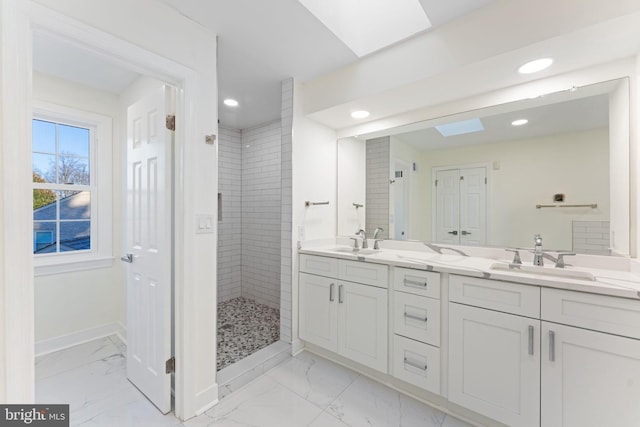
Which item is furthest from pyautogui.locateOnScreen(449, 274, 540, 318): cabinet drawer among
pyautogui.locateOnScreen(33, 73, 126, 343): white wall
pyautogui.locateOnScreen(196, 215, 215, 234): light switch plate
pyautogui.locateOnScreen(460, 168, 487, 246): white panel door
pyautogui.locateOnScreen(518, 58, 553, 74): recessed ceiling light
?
pyautogui.locateOnScreen(33, 73, 126, 343): white wall

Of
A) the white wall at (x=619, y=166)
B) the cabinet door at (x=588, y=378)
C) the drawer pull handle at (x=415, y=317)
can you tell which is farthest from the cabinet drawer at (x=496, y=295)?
the white wall at (x=619, y=166)

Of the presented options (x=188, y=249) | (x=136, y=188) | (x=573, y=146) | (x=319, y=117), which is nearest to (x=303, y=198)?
(x=319, y=117)

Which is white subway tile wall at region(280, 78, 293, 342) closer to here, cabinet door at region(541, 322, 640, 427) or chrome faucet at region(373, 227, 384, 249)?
chrome faucet at region(373, 227, 384, 249)

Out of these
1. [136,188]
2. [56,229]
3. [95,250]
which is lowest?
[95,250]

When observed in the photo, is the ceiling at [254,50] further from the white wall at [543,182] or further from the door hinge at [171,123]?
the white wall at [543,182]

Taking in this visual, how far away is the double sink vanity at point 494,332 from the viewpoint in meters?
1.24

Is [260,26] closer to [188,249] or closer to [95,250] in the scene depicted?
[188,249]

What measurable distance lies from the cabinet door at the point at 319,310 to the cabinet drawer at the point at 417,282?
0.55 m

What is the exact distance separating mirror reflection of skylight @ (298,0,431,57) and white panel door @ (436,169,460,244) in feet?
3.60

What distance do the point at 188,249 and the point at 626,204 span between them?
8.57ft

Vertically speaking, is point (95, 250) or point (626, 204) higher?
point (626, 204)

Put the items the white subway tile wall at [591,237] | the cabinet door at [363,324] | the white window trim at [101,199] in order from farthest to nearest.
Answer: the white window trim at [101,199]
the cabinet door at [363,324]
the white subway tile wall at [591,237]

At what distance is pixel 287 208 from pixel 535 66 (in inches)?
78.2

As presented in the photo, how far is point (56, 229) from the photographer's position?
8.43 ft
